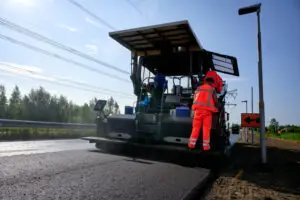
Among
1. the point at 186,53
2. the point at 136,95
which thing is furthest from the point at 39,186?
the point at 186,53

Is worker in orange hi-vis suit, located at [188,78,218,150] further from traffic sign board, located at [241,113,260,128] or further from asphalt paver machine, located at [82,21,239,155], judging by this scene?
traffic sign board, located at [241,113,260,128]

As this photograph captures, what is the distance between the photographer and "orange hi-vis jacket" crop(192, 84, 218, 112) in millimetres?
4855

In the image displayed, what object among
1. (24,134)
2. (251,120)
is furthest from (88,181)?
(24,134)

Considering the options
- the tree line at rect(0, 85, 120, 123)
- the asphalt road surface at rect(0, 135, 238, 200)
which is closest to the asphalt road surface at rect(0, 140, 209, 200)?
the asphalt road surface at rect(0, 135, 238, 200)

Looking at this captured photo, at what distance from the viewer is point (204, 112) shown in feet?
16.0

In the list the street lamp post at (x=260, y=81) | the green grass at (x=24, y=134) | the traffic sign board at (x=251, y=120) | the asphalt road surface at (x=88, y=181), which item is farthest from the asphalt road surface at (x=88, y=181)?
the green grass at (x=24, y=134)

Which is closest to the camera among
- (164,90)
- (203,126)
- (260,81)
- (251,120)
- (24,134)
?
(203,126)

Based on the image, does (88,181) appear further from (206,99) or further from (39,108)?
(39,108)

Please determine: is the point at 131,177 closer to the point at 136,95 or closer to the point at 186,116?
the point at 186,116

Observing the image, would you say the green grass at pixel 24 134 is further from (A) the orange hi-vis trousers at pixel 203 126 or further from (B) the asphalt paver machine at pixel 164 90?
(A) the orange hi-vis trousers at pixel 203 126

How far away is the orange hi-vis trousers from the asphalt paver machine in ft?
0.53

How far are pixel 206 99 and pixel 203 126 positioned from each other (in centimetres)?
55

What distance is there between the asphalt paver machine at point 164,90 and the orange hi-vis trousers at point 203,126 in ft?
0.53

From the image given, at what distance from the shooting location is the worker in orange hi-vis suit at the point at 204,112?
4785 millimetres
